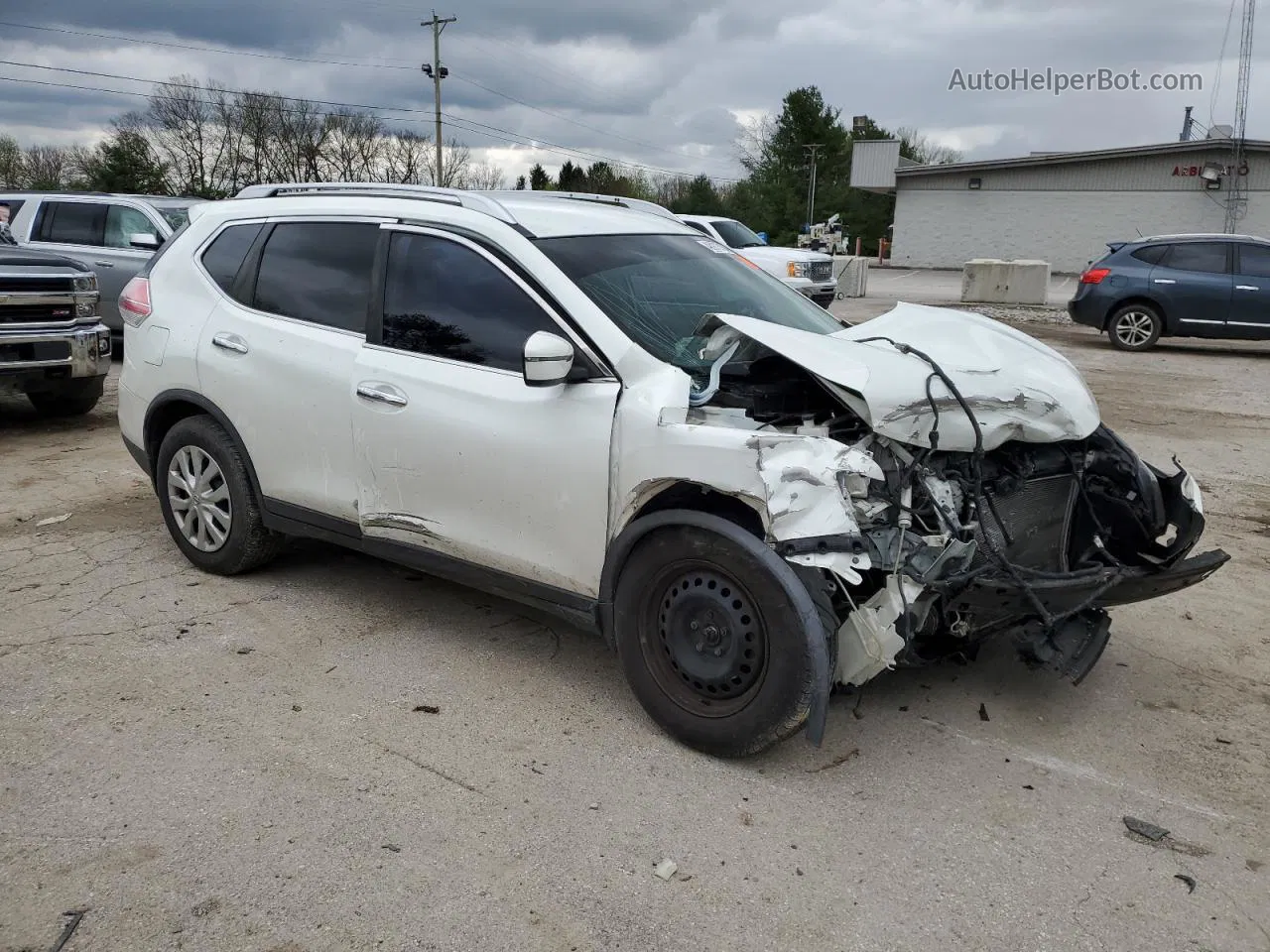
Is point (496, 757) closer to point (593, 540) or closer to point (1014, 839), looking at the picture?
point (593, 540)

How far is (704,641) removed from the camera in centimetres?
339

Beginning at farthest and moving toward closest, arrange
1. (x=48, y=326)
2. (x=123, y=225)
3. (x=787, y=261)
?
(x=787, y=261), (x=123, y=225), (x=48, y=326)

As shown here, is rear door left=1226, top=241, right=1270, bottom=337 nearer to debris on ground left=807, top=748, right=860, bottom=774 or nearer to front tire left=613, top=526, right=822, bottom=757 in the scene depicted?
debris on ground left=807, top=748, right=860, bottom=774

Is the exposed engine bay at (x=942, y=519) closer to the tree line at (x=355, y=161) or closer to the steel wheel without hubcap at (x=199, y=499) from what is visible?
the steel wheel without hubcap at (x=199, y=499)

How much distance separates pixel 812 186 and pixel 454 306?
5644 centimetres

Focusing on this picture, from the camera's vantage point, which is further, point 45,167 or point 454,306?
point 45,167

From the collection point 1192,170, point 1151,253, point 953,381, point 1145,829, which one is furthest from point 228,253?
point 1192,170

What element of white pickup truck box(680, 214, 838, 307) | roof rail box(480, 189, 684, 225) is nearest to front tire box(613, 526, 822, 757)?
roof rail box(480, 189, 684, 225)

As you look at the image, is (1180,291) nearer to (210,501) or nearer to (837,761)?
(837,761)

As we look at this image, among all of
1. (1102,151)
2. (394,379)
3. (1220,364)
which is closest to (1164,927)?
(394,379)

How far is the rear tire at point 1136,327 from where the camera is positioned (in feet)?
48.2

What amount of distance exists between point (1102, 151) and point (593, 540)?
39543mm

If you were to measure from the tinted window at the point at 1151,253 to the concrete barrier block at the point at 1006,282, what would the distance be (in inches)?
328

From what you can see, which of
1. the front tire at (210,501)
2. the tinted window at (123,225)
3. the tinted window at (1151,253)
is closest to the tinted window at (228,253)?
the front tire at (210,501)
